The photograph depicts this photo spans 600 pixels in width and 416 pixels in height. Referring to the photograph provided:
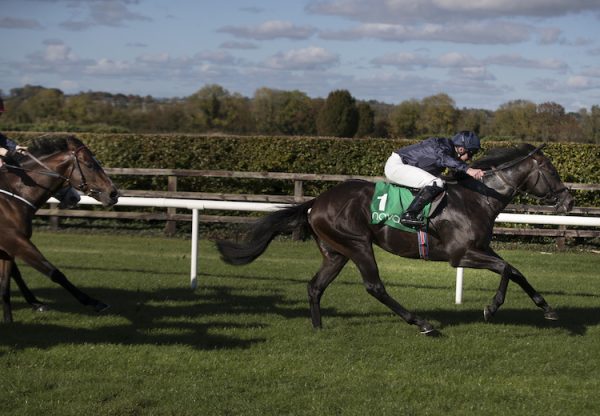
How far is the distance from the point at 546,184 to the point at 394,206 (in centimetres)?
140

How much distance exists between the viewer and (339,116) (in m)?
25.4

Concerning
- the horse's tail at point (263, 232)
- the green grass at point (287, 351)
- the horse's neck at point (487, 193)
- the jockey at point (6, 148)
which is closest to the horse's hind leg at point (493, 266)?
the green grass at point (287, 351)

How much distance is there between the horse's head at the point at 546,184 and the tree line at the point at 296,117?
36.5 feet

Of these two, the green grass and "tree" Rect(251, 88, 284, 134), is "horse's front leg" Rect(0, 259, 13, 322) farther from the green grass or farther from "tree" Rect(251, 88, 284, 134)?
"tree" Rect(251, 88, 284, 134)

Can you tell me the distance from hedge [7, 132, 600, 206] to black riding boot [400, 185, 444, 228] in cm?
795

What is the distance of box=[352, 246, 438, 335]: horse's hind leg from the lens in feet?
21.6

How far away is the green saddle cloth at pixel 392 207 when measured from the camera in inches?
265

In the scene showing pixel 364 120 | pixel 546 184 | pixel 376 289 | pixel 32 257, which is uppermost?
pixel 364 120

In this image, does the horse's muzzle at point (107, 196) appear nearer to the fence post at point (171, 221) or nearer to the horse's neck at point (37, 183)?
the horse's neck at point (37, 183)

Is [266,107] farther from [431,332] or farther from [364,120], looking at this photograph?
[431,332]

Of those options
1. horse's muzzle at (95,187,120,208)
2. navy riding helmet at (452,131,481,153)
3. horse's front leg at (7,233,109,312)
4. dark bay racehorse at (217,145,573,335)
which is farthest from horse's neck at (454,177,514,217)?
horse's front leg at (7,233,109,312)

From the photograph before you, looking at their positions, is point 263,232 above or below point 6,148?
below

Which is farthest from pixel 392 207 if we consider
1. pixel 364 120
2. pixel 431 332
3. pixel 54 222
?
pixel 364 120

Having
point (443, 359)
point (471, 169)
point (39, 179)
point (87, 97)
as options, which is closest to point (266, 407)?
point (443, 359)
